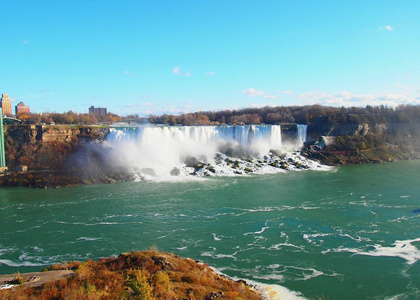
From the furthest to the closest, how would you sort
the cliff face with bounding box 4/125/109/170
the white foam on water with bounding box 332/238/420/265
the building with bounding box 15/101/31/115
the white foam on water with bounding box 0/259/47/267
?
the building with bounding box 15/101/31/115
the cliff face with bounding box 4/125/109/170
the white foam on water with bounding box 332/238/420/265
the white foam on water with bounding box 0/259/47/267

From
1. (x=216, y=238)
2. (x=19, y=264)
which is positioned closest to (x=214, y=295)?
(x=216, y=238)

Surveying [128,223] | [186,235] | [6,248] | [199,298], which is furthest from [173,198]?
[199,298]

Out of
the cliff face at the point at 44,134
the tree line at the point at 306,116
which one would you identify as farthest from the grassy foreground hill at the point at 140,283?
the tree line at the point at 306,116

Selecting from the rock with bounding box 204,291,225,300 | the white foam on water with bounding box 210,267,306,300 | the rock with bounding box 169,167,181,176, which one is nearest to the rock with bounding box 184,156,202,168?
the rock with bounding box 169,167,181,176

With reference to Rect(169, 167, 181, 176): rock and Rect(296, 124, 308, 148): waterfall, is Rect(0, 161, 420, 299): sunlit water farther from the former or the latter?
Rect(296, 124, 308, 148): waterfall

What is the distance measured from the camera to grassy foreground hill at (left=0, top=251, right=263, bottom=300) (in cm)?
616

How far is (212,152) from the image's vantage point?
95.7 feet

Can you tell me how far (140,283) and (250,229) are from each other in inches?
266

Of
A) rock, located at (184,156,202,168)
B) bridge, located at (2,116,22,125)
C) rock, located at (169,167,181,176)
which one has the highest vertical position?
bridge, located at (2,116,22,125)

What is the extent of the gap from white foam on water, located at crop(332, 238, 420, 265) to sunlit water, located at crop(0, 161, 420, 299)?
28 mm

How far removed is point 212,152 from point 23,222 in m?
17.4

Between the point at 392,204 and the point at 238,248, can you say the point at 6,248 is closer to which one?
the point at 238,248

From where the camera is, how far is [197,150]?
2861cm

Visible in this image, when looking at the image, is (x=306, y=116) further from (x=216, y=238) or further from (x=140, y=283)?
(x=140, y=283)
